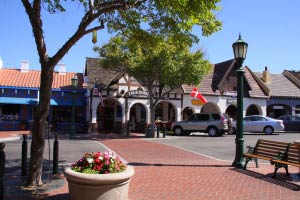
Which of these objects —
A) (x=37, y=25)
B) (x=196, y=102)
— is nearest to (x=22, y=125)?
(x=196, y=102)

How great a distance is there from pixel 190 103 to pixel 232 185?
2486cm

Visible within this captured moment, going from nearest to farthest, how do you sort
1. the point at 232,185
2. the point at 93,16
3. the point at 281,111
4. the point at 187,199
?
the point at 187,199 → the point at 93,16 → the point at 232,185 → the point at 281,111

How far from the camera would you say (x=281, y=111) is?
3891 centimetres

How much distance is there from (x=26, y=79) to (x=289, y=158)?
88.4 feet

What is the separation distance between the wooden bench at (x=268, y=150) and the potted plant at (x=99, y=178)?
5.17 metres

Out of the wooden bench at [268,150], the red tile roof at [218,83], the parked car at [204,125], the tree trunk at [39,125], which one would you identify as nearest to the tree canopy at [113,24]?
the tree trunk at [39,125]

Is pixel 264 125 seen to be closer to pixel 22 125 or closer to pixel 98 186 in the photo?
pixel 22 125

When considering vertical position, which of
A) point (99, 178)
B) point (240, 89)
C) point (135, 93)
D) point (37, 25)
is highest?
point (135, 93)

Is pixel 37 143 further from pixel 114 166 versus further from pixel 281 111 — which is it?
pixel 281 111

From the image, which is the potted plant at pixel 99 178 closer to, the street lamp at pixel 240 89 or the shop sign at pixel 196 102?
the street lamp at pixel 240 89

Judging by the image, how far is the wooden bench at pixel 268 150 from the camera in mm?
10156

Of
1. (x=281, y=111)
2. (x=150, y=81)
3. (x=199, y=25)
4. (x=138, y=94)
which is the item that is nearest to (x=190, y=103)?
(x=138, y=94)

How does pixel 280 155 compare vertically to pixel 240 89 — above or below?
below

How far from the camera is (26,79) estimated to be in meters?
32.1
